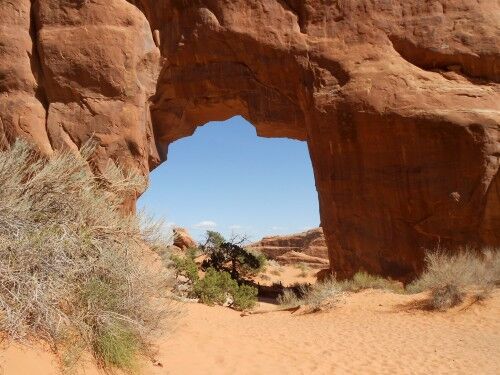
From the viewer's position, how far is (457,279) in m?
9.87

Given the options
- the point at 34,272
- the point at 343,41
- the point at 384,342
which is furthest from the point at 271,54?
the point at 34,272

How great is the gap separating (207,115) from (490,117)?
932cm

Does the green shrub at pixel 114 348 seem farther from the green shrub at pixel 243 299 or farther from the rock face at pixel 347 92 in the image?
the rock face at pixel 347 92

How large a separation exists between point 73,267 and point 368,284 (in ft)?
30.0

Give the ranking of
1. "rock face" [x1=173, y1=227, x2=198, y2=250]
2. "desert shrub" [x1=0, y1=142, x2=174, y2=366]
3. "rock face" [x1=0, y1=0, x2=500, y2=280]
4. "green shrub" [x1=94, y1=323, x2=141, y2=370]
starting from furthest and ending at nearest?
"rock face" [x1=173, y1=227, x2=198, y2=250]
"rock face" [x1=0, y1=0, x2=500, y2=280]
"green shrub" [x1=94, y1=323, x2=141, y2=370]
"desert shrub" [x1=0, y1=142, x2=174, y2=366]

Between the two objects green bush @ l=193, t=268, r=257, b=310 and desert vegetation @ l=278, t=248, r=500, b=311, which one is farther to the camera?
green bush @ l=193, t=268, r=257, b=310

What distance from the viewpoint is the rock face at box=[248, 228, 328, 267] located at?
99.1 feet

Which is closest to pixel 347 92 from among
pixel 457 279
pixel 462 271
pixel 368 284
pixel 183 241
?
pixel 368 284

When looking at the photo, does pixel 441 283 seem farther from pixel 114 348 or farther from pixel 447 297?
pixel 114 348

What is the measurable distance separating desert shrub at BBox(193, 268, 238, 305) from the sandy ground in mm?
1301

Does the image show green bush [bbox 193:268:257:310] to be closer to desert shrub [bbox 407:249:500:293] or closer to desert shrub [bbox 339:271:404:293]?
desert shrub [bbox 339:271:404:293]

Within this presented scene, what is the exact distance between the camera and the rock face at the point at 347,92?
1223cm

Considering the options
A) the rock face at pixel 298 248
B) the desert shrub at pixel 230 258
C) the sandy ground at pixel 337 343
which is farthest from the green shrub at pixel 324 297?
the rock face at pixel 298 248

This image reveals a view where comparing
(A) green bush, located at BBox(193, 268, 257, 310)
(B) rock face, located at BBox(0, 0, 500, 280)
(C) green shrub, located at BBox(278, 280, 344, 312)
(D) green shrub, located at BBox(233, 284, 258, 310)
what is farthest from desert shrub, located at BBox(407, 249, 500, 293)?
(A) green bush, located at BBox(193, 268, 257, 310)
